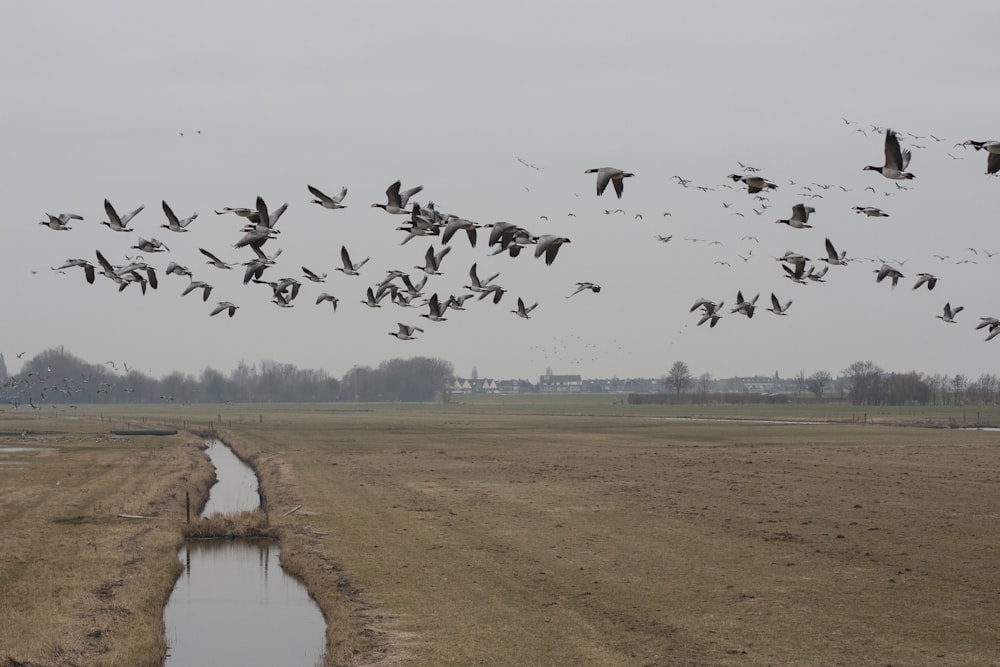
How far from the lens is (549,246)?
21.0 meters

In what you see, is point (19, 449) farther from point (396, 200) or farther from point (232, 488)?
point (396, 200)

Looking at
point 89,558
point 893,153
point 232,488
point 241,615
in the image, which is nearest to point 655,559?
point 241,615

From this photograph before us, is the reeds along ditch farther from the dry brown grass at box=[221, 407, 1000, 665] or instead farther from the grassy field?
the dry brown grass at box=[221, 407, 1000, 665]

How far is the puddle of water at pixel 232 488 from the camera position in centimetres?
5253

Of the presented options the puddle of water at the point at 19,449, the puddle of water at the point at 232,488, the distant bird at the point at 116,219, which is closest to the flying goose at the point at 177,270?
the distant bird at the point at 116,219

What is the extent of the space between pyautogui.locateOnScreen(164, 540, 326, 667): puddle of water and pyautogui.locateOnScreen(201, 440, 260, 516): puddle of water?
1136 centimetres

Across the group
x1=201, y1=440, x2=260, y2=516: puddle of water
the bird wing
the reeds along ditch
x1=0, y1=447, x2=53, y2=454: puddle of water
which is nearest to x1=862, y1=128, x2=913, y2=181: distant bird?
the bird wing

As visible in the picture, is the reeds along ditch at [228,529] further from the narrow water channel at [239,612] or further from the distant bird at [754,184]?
the distant bird at [754,184]

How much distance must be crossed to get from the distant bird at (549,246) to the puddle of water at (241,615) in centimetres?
998

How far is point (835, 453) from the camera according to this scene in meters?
76.1

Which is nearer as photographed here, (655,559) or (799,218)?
(799,218)

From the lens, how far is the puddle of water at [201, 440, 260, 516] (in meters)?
52.5

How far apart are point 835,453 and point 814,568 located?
1843 inches

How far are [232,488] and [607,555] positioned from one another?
3315 cm
